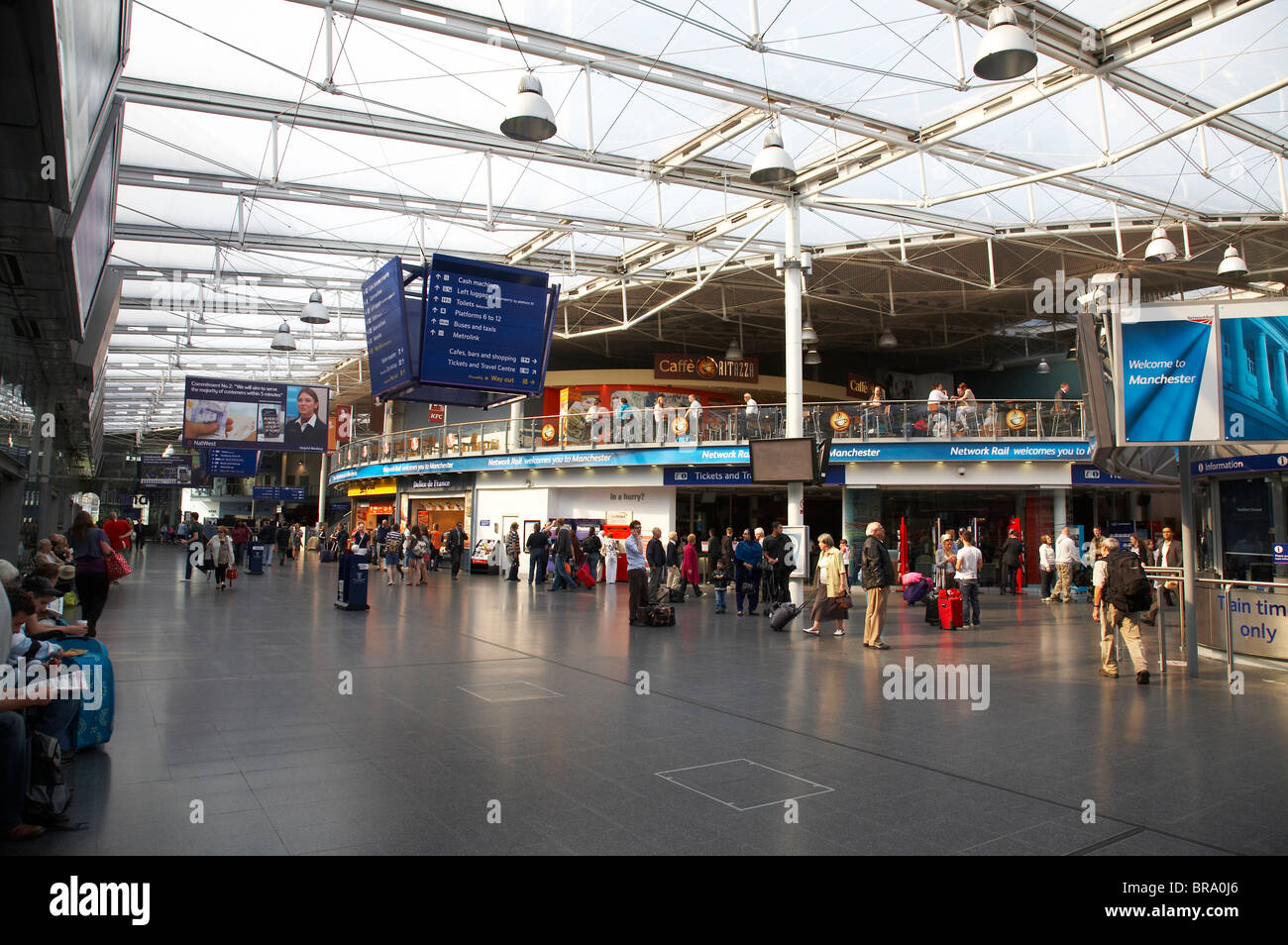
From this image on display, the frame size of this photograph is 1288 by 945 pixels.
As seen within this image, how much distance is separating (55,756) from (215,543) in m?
17.9

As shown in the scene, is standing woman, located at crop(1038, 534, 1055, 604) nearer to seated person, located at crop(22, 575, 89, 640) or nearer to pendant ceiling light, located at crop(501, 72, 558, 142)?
pendant ceiling light, located at crop(501, 72, 558, 142)

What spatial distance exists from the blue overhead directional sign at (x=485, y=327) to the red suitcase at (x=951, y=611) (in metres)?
8.37

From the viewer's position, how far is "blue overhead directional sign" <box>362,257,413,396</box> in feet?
44.2

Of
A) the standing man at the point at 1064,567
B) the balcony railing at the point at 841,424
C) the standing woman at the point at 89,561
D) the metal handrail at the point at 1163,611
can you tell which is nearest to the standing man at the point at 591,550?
the balcony railing at the point at 841,424

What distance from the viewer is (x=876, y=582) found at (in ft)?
39.5

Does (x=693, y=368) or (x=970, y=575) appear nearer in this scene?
(x=970, y=575)

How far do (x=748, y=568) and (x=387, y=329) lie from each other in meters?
8.67

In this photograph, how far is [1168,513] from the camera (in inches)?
1151

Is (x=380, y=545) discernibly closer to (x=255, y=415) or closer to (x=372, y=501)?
(x=255, y=415)

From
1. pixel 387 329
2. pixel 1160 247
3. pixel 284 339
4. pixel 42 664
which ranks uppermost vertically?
pixel 1160 247

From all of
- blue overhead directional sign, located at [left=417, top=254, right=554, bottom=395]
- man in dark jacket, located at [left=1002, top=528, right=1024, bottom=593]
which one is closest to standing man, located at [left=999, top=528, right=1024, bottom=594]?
man in dark jacket, located at [left=1002, top=528, right=1024, bottom=593]

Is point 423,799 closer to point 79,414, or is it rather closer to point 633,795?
point 633,795

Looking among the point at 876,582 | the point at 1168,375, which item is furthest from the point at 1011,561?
the point at 1168,375
